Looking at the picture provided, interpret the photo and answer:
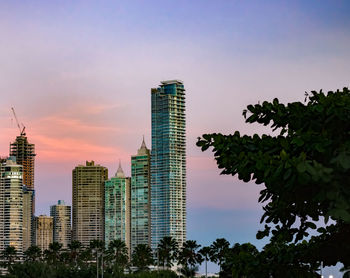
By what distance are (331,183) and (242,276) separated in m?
4.21

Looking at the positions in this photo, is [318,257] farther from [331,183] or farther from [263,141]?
[331,183]

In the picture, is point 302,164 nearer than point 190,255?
Yes

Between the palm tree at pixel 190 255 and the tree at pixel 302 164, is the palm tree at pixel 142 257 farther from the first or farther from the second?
the tree at pixel 302 164

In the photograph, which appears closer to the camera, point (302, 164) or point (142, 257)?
point (302, 164)

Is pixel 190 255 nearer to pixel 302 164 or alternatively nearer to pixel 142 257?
pixel 142 257

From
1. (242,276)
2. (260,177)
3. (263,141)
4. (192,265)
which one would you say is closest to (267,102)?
(263,141)

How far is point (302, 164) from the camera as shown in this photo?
8.41 meters

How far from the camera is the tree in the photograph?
27.8 ft

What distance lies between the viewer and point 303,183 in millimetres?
8539

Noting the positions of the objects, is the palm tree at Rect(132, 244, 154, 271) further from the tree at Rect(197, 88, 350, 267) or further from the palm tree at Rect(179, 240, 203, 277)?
the tree at Rect(197, 88, 350, 267)

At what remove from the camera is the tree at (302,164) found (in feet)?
27.8

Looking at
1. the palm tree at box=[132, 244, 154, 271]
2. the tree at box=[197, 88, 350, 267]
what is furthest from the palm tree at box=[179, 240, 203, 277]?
the tree at box=[197, 88, 350, 267]

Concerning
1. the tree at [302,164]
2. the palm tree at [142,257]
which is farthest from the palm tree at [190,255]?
the tree at [302,164]

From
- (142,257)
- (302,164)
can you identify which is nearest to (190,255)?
(142,257)
